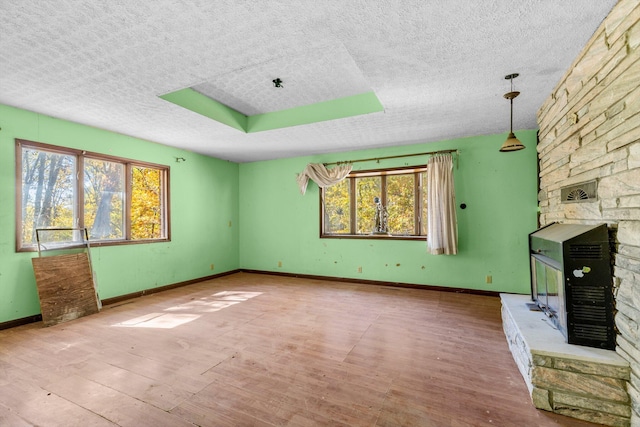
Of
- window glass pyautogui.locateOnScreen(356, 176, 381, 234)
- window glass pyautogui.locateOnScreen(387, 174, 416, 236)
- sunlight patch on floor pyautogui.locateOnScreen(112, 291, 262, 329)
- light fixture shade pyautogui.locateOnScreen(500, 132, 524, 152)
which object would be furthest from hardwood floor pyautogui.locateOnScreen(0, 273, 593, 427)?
light fixture shade pyautogui.locateOnScreen(500, 132, 524, 152)

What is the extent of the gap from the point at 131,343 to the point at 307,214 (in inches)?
144

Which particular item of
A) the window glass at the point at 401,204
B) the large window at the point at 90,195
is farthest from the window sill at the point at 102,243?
the window glass at the point at 401,204

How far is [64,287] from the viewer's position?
3.49 m

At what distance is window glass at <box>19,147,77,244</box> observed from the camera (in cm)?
339

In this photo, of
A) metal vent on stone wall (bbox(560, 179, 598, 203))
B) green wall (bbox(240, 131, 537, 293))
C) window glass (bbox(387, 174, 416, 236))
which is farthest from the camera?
window glass (bbox(387, 174, 416, 236))

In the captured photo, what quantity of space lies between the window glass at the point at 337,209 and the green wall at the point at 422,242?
0.21 meters

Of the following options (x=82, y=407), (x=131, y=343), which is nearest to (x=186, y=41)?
(x=82, y=407)

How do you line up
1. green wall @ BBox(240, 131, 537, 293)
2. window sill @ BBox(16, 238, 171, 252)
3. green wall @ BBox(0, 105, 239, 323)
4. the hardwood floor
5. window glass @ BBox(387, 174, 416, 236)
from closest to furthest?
the hardwood floor → green wall @ BBox(0, 105, 239, 323) → window sill @ BBox(16, 238, 171, 252) → green wall @ BBox(240, 131, 537, 293) → window glass @ BBox(387, 174, 416, 236)

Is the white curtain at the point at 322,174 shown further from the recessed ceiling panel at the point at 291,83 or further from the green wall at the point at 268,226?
the recessed ceiling panel at the point at 291,83

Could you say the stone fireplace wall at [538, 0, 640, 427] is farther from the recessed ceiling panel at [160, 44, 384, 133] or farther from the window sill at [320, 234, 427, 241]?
the window sill at [320, 234, 427, 241]

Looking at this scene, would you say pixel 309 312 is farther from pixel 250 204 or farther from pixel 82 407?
pixel 250 204

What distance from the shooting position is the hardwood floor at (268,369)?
1.76m

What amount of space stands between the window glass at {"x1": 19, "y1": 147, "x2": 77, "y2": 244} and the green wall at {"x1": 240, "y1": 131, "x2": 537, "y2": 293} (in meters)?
3.18

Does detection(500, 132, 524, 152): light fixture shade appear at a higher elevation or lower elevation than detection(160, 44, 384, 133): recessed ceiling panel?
lower
